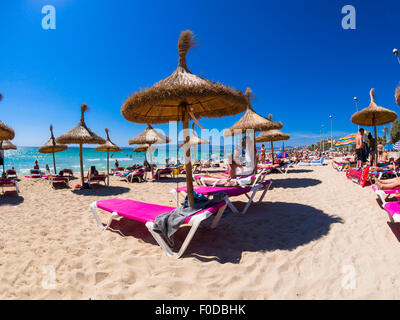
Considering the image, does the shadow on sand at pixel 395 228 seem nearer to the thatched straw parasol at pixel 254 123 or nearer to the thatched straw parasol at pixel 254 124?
the thatched straw parasol at pixel 254 124

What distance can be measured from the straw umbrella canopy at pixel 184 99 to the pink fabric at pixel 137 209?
51 centimetres

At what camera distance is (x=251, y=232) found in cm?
314

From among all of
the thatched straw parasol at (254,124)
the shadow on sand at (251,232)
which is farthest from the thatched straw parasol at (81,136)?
the thatched straw parasol at (254,124)

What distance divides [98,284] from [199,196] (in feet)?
5.94

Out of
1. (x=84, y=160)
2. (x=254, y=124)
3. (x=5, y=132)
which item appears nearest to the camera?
(x=5, y=132)

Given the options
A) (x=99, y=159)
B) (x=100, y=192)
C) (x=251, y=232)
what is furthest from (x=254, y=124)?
(x=99, y=159)

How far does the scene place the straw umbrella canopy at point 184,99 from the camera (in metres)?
2.73

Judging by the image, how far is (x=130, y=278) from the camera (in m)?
2.04

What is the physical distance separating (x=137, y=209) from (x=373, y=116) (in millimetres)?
9383

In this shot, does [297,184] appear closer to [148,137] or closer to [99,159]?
[148,137]

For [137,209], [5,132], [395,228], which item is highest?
[5,132]

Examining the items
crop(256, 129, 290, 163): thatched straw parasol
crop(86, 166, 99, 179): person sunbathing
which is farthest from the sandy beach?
crop(256, 129, 290, 163): thatched straw parasol
